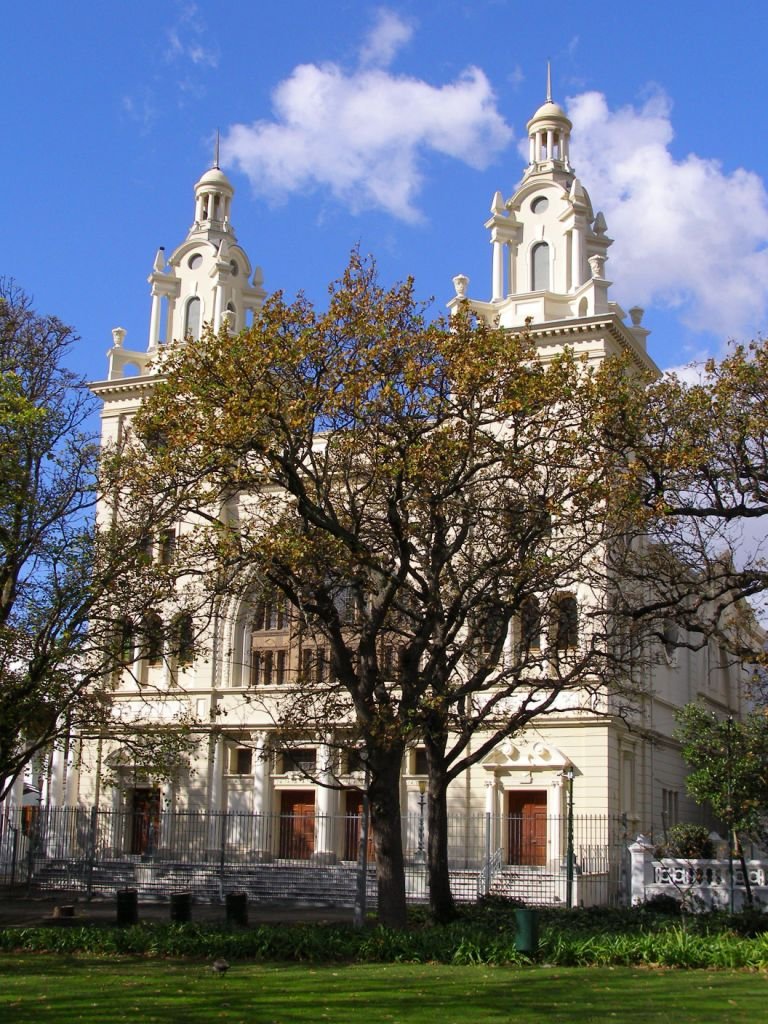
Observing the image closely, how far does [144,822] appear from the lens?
4253 cm

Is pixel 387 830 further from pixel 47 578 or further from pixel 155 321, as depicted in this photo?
pixel 155 321

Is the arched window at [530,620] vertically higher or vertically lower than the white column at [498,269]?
lower

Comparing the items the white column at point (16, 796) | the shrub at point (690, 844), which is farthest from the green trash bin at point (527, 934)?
the white column at point (16, 796)

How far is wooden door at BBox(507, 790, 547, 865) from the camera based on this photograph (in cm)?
3678

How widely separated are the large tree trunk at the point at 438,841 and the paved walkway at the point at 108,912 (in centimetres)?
372

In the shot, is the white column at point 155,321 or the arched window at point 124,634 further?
the white column at point 155,321

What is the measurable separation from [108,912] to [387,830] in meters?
11.6

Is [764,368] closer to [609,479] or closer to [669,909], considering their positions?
[609,479]

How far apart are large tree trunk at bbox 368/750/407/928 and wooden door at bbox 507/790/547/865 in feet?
52.8

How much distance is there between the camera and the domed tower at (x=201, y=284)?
49250 millimetres

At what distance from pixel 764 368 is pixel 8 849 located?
96.3 ft

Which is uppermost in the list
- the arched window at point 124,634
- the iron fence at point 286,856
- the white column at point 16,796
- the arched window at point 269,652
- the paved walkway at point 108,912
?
the arched window at point 269,652

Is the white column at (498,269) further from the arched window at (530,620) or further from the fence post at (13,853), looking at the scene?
the fence post at (13,853)

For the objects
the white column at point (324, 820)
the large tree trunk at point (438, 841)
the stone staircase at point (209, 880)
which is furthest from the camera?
the white column at point (324, 820)
